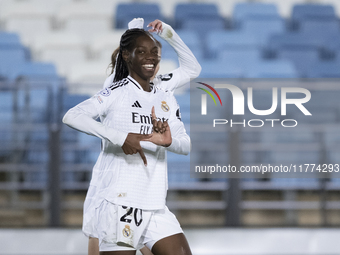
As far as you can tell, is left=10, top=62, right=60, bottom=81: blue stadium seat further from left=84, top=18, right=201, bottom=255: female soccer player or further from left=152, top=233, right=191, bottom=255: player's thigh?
left=152, top=233, right=191, bottom=255: player's thigh

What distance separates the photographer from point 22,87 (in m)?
3.79

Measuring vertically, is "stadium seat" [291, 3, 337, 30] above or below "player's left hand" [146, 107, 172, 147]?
above

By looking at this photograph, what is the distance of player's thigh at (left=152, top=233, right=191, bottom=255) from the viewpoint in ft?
5.08

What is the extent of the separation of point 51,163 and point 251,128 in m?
1.63

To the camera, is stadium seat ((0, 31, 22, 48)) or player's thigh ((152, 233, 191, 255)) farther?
stadium seat ((0, 31, 22, 48))

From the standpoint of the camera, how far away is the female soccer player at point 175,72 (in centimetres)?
168

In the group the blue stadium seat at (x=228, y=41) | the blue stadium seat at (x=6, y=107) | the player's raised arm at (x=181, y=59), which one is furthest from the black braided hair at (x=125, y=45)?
the blue stadium seat at (x=228, y=41)

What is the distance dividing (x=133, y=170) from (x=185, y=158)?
2.40 m

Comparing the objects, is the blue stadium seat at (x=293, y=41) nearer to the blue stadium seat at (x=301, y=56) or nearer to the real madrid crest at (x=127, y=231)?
the blue stadium seat at (x=301, y=56)

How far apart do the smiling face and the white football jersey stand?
0.05 m

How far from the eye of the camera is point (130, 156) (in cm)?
156

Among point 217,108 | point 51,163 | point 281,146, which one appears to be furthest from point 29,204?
point 281,146

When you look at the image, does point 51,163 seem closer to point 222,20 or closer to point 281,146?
point 281,146

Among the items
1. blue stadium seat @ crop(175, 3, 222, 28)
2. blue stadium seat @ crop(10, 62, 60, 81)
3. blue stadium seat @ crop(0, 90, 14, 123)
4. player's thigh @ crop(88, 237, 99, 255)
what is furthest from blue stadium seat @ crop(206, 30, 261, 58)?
player's thigh @ crop(88, 237, 99, 255)
